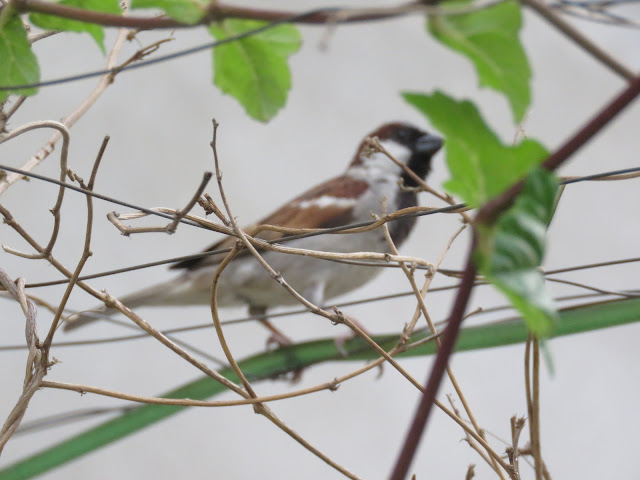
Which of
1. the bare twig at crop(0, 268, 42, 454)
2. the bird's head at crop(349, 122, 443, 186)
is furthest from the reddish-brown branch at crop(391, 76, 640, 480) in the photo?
the bird's head at crop(349, 122, 443, 186)

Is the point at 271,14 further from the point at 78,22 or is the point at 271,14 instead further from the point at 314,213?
the point at 314,213

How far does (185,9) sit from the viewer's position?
0.83 feet

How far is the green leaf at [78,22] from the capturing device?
0.32 metres

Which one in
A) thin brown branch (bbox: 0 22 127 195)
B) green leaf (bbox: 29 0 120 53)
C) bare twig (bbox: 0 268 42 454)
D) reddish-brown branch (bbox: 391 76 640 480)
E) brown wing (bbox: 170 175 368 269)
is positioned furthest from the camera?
brown wing (bbox: 170 175 368 269)

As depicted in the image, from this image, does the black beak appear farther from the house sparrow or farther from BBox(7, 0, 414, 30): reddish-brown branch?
BBox(7, 0, 414, 30): reddish-brown branch

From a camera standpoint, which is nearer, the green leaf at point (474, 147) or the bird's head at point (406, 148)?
the green leaf at point (474, 147)

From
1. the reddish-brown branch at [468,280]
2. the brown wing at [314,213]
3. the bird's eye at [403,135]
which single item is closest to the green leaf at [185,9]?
the reddish-brown branch at [468,280]

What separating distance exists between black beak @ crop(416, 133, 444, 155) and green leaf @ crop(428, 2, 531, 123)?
1.57 meters

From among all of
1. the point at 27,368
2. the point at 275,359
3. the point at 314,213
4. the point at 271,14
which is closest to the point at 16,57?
the point at 271,14

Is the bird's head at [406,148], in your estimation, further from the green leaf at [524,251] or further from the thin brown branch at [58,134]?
the green leaf at [524,251]

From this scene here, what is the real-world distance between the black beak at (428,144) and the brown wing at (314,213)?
9.0 inches

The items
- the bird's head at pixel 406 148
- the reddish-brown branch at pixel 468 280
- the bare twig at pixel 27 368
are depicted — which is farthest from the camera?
the bird's head at pixel 406 148

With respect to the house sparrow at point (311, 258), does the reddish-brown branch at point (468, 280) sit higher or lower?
lower

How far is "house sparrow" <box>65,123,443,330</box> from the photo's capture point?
1.58 m
